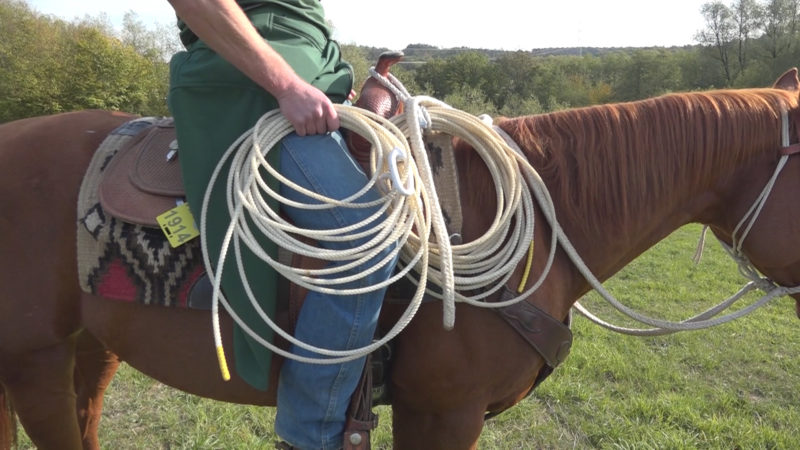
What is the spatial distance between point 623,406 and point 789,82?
2.43 metres

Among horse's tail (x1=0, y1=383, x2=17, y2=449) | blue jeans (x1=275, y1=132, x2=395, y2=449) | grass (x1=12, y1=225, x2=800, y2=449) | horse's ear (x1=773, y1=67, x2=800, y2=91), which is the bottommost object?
grass (x1=12, y1=225, x2=800, y2=449)

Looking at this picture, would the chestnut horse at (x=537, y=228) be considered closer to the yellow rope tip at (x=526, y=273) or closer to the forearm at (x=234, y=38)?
the yellow rope tip at (x=526, y=273)

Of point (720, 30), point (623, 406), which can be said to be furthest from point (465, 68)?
point (623, 406)

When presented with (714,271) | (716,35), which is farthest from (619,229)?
(716,35)

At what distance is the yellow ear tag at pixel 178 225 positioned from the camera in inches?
67.0

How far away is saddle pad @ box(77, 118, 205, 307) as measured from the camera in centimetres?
175

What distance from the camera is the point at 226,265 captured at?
1.64m

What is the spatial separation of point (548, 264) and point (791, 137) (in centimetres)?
Result: 97

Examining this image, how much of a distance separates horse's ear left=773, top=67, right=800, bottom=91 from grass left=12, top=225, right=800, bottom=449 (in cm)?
216

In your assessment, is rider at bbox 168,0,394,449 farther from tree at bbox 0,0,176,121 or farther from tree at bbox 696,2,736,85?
tree at bbox 696,2,736,85

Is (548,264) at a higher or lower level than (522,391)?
higher

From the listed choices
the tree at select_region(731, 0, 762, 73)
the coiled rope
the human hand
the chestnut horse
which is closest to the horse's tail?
the chestnut horse

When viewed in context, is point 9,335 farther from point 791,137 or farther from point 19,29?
point 19,29

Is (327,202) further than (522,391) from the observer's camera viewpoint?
No
